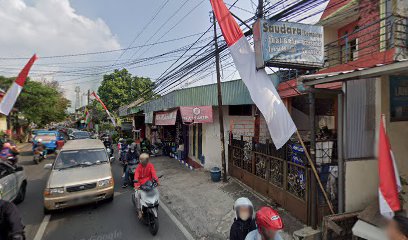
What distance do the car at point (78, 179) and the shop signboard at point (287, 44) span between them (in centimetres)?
487

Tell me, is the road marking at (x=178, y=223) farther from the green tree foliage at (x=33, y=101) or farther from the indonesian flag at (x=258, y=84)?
the green tree foliage at (x=33, y=101)

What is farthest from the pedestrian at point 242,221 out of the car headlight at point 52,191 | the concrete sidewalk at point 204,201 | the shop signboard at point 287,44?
the car headlight at point 52,191

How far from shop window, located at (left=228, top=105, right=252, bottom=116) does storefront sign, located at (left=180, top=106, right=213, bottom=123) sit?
47.7 inches

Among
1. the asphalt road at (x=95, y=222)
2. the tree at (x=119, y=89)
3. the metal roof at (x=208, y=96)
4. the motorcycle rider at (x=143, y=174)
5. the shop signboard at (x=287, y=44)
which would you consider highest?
the tree at (x=119, y=89)

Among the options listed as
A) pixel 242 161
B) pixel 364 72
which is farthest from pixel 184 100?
pixel 364 72

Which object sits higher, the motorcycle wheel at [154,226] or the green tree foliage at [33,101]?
the green tree foliage at [33,101]

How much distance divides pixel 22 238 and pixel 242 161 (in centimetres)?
630

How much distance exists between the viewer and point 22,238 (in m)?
2.54

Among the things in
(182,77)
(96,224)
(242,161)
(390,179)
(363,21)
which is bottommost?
(96,224)

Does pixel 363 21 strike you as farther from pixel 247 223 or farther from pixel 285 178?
pixel 247 223

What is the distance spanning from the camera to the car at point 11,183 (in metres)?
5.24

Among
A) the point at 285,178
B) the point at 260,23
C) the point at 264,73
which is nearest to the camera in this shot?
the point at 264,73

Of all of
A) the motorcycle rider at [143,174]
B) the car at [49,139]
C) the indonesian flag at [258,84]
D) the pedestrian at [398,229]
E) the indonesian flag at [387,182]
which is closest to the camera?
the pedestrian at [398,229]

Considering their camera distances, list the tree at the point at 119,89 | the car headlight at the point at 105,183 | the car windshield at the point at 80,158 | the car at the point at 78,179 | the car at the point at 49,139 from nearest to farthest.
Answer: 1. the car at the point at 78,179
2. the car headlight at the point at 105,183
3. the car windshield at the point at 80,158
4. the car at the point at 49,139
5. the tree at the point at 119,89
